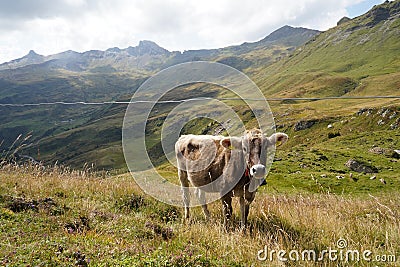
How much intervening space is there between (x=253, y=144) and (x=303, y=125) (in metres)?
110

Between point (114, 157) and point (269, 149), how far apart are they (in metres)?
171

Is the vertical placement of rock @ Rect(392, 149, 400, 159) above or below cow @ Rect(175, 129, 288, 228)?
below

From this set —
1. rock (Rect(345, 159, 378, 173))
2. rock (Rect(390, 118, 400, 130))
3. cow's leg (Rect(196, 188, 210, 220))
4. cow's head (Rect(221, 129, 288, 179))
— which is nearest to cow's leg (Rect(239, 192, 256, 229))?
cow's head (Rect(221, 129, 288, 179))

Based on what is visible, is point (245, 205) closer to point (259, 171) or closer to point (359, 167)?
point (259, 171)

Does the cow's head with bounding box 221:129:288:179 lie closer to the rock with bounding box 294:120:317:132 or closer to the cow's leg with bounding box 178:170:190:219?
the cow's leg with bounding box 178:170:190:219

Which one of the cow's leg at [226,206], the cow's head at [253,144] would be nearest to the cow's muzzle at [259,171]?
the cow's head at [253,144]

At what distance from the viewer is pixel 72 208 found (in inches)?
302

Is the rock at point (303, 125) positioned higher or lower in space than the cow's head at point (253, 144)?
lower

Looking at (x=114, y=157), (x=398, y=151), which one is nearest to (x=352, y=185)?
(x=398, y=151)

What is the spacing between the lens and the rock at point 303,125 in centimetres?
11050

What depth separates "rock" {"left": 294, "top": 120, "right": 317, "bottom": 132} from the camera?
110500mm

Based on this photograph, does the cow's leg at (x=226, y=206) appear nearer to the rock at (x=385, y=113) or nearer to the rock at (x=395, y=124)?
the rock at (x=395, y=124)

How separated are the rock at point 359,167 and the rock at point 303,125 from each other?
176 feet

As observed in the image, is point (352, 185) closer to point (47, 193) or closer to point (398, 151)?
point (398, 151)
